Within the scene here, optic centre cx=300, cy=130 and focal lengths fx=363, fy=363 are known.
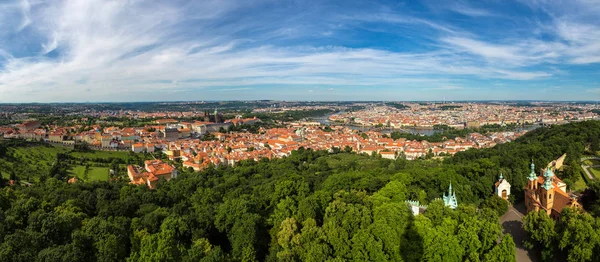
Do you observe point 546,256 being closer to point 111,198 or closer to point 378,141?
point 111,198

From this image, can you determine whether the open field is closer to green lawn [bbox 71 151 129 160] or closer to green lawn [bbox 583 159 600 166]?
green lawn [bbox 71 151 129 160]

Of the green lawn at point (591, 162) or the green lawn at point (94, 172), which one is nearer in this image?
the green lawn at point (591, 162)

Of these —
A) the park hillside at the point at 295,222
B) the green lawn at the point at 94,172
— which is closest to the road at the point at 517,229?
the park hillside at the point at 295,222

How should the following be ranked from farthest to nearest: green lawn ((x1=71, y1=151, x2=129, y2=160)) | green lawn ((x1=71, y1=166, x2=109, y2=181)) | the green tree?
green lawn ((x1=71, y1=151, x2=129, y2=160)), green lawn ((x1=71, y1=166, x2=109, y2=181)), the green tree

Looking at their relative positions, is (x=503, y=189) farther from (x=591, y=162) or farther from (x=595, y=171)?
(x=591, y=162)

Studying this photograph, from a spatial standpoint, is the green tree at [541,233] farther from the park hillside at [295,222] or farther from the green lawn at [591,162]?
the green lawn at [591,162]

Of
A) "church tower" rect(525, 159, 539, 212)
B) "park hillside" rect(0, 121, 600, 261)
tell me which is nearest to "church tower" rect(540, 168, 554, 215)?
"church tower" rect(525, 159, 539, 212)
